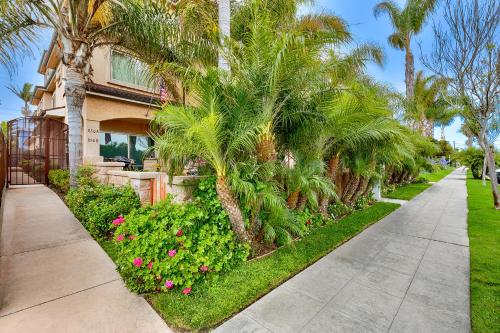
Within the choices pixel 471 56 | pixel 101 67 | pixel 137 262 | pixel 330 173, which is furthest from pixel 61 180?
pixel 471 56

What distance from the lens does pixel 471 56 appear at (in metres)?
7.56

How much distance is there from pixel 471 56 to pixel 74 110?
12.4 meters

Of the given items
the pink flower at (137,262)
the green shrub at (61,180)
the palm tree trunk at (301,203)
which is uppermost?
the green shrub at (61,180)

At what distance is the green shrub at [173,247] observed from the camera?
11.1 feet

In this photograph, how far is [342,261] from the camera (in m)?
4.64

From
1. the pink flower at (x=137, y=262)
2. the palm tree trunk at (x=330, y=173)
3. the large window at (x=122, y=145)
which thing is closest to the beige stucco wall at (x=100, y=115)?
the large window at (x=122, y=145)

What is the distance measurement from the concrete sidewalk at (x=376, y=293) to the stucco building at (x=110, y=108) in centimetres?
828

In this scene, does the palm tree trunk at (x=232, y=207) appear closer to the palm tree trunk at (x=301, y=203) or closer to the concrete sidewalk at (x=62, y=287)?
the concrete sidewalk at (x=62, y=287)

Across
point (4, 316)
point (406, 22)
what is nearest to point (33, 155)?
point (4, 316)

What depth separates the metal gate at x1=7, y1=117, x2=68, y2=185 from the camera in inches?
437

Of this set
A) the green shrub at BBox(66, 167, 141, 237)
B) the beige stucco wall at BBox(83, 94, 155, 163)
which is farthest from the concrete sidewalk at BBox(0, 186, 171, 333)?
the beige stucco wall at BBox(83, 94, 155, 163)

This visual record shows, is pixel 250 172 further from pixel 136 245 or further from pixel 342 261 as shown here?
pixel 342 261

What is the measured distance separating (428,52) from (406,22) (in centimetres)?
1215

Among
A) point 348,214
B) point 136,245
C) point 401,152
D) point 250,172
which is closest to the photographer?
point 136,245
